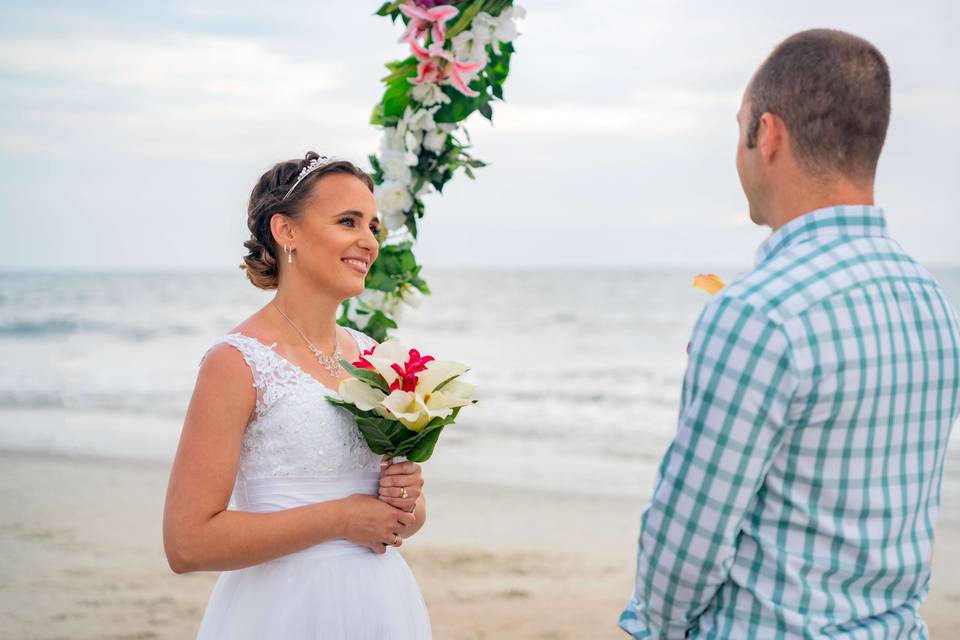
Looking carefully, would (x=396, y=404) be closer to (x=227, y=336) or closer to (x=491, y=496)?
(x=227, y=336)

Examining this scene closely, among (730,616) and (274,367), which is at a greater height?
(274,367)

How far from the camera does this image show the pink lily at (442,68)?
308cm

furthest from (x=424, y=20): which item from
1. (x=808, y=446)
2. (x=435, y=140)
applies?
(x=808, y=446)

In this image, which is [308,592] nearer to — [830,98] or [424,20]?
[424,20]

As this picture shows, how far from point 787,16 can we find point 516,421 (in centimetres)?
1070

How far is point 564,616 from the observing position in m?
6.54

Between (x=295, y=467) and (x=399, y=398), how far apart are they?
408 mm

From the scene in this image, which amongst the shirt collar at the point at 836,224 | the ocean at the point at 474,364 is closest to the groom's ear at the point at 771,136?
the shirt collar at the point at 836,224

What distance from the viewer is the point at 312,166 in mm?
3035

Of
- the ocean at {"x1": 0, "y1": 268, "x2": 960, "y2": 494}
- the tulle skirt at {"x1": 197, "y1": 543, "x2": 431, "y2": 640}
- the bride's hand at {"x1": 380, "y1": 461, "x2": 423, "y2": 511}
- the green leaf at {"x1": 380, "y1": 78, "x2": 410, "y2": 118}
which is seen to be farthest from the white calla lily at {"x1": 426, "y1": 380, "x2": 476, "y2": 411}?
the ocean at {"x1": 0, "y1": 268, "x2": 960, "y2": 494}

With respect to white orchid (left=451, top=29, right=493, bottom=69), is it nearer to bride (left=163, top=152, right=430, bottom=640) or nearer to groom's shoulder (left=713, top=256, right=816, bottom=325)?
bride (left=163, top=152, right=430, bottom=640)

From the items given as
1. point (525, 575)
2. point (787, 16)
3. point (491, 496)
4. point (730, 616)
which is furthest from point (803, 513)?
point (787, 16)

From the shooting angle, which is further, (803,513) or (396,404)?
(396,404)

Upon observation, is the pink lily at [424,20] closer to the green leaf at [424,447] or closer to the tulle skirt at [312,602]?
the green leaf at [424,447]
